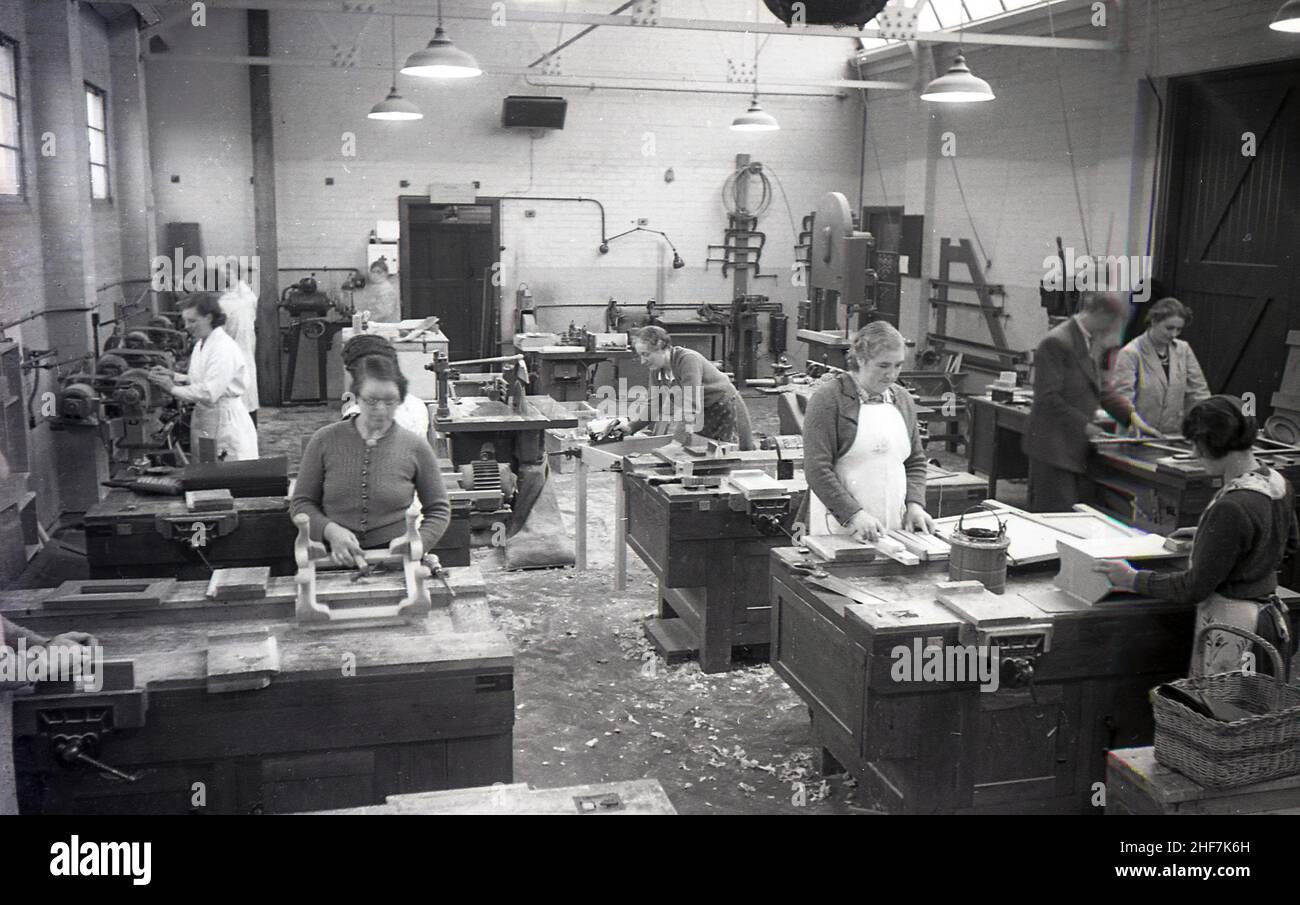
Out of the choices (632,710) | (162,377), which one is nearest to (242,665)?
(632,710)

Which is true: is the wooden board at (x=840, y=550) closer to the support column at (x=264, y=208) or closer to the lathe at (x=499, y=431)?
the lathe at (x=499, y=431)

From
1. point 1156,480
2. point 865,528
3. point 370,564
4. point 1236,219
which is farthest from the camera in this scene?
point 1236,219

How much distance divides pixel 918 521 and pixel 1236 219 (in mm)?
5971

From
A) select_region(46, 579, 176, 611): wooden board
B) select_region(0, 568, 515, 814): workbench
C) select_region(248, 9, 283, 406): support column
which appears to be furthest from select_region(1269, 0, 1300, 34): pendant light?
select_region(248, 9, 283, 406): support column

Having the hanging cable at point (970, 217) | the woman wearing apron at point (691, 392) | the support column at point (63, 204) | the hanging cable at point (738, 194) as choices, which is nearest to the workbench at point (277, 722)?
the woman wearing apron at point (691, 392)

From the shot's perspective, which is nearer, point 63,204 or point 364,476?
point 364,476

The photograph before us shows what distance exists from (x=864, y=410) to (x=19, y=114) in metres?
6.22

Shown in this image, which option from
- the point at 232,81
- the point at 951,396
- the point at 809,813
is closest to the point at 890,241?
the point at 951,396

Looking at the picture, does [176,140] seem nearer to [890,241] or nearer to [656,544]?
[890,241]

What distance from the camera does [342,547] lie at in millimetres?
3533

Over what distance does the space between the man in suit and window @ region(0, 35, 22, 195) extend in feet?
20.7

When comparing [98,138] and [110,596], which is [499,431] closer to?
[110,596]

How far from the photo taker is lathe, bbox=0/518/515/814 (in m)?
2.77
